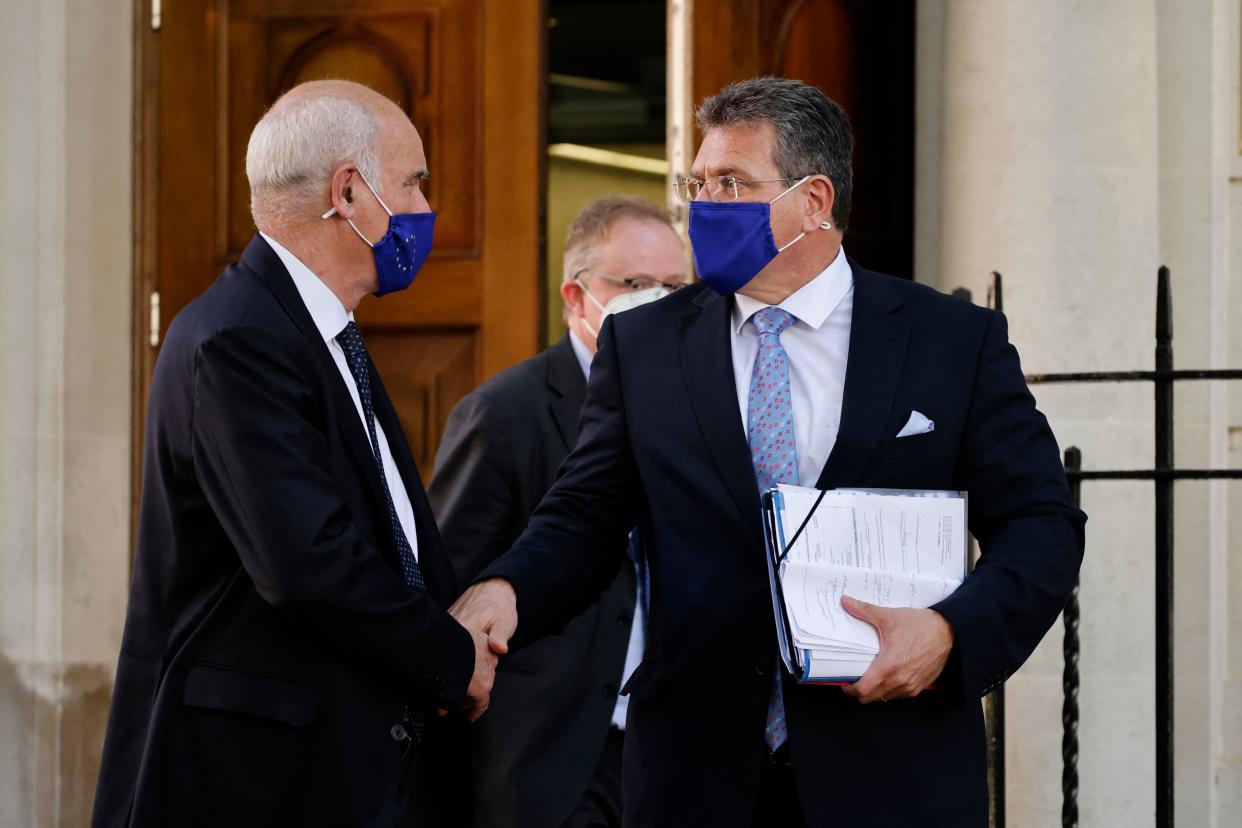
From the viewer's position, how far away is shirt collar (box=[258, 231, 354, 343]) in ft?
9.41

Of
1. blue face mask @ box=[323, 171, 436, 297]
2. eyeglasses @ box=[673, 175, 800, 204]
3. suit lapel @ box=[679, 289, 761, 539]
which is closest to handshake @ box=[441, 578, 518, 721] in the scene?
suit lapel @ box=[679, 289, 761, 539]

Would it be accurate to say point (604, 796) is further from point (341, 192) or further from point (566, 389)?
point (341, 192)

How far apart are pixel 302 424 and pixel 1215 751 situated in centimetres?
346

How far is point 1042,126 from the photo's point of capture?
15.8ft

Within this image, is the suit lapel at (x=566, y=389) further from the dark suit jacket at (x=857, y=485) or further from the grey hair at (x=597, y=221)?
the dark suit jacket at (x=857, y=485)

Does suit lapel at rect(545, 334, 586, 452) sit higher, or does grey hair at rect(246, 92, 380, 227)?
grey hair at rect(246, 92, 380, 227)

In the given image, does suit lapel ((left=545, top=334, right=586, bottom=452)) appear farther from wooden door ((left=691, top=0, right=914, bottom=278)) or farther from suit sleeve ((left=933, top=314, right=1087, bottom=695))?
wooden door ((left=691, top=0, right=914, bottom=278))

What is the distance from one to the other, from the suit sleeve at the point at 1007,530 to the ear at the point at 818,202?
364 millimetres

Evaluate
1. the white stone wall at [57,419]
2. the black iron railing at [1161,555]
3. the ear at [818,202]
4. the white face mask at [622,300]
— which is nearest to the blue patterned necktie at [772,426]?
the ear at [818,202]

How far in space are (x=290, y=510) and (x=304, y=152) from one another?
0.75m

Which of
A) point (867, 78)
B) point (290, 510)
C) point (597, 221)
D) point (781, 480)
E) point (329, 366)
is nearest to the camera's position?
point (290, 510)

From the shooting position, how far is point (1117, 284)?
15.6 ft

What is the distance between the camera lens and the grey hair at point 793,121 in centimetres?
289

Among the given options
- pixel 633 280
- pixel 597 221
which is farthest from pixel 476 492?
pixel 597 221
